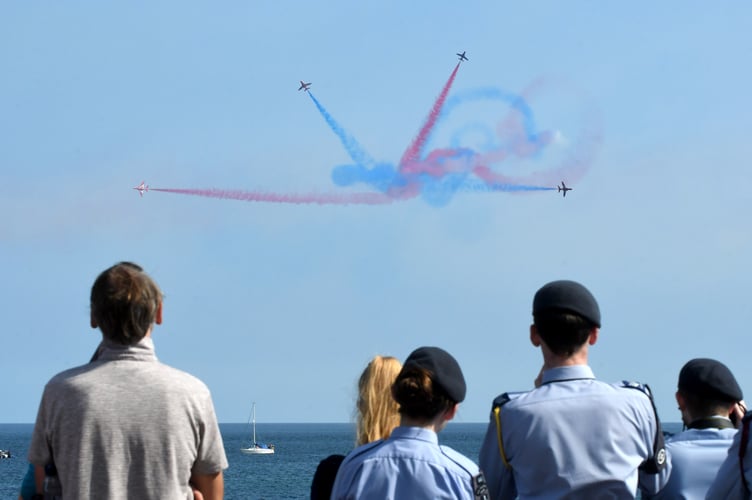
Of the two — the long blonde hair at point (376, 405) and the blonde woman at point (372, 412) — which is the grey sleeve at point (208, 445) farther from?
the long blonde hair at point (376, 405)

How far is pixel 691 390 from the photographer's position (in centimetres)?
656

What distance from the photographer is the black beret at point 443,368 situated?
5773mm

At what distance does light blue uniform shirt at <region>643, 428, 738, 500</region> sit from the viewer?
6422 mm

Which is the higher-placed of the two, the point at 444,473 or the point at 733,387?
the point at 733,387

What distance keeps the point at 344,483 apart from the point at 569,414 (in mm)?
1152

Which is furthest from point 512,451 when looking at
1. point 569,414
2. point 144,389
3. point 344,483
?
point 144,389

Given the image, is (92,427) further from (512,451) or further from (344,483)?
(512,451)

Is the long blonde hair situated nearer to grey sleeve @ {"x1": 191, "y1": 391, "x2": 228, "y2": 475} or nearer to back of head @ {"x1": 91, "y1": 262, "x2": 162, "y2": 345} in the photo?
grey sleeve @ {"x1": 191, "y1": 391, "x2": 228, "y2": 475}

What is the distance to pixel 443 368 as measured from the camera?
580 centimetres

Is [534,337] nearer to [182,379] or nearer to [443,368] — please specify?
[443,368]

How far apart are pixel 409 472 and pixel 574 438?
82cm

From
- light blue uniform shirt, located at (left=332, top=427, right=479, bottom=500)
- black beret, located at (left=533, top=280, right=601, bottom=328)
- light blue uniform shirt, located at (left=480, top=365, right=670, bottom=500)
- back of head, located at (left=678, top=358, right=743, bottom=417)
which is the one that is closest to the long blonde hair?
light blue uniform shirt, located at (left=332, top=427, right=479, bottom=500)

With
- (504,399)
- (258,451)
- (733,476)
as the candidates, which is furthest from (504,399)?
(258,451)

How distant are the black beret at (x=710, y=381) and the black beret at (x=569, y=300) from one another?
0.97 meters
